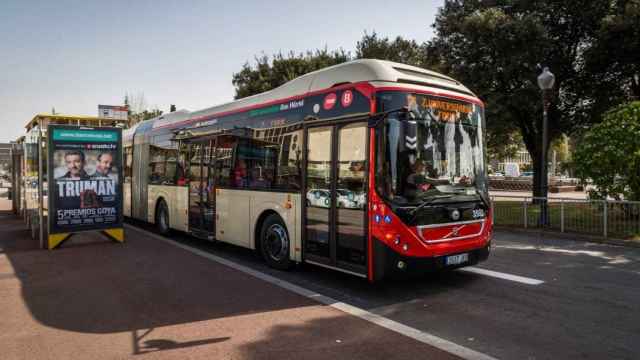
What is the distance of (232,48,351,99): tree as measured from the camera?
32.8m

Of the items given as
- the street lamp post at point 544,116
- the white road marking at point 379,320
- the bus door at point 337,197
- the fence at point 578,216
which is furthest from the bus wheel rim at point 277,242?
the street lamp post at point 544,116

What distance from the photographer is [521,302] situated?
624 centimetres

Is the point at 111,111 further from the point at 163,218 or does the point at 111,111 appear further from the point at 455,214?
the point at 455,214

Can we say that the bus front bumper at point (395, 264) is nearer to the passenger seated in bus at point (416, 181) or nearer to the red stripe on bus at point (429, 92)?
the passenger seated in bus at point (416, 181)

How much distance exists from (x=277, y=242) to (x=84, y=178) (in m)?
5.74

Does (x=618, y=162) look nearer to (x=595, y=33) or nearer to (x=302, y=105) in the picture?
(x=595, y=33)

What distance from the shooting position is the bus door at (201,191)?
1015 centimetres

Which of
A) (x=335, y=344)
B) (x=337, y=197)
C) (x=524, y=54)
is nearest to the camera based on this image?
(x=335, y=344)

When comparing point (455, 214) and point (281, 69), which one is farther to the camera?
point (281, 69)

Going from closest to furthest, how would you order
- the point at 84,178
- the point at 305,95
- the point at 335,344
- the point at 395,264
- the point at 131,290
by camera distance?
the point at 335,344
the point at 395,264
the point at 131,290
the point at 305,95
the point at 84,178

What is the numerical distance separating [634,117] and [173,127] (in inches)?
496

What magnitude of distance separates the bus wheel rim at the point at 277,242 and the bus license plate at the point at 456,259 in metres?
2.73

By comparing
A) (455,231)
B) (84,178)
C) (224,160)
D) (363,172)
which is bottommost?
(455,231)

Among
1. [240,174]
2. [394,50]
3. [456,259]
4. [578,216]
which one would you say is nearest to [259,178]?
[240,174]
